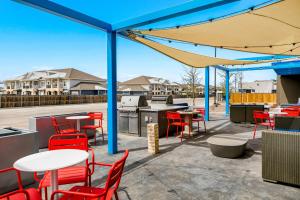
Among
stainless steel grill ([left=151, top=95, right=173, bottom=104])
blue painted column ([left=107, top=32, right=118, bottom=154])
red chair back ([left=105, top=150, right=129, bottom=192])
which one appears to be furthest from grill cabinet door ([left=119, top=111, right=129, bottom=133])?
red chair back ([left=105, top=150, right=129, bottom=192])

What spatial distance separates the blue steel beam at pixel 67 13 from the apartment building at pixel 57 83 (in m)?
41.1

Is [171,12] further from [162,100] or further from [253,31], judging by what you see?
[162,100]

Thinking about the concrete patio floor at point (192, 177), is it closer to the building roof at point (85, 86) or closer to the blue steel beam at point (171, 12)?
the blue steel beam at point (171, 12)

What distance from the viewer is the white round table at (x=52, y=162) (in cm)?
189

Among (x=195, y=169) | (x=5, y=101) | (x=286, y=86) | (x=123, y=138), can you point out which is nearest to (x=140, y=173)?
(x=195, y=169)

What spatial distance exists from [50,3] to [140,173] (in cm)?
354

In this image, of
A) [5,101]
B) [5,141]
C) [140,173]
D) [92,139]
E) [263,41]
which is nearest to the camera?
[5,141]

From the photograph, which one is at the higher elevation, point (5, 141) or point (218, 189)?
point (5, 141)

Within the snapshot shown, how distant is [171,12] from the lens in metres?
3.83

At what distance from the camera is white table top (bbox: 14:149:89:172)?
189 centimetres

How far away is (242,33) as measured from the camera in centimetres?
520

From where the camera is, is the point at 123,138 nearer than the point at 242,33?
No

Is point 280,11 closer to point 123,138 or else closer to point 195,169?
point 195,169

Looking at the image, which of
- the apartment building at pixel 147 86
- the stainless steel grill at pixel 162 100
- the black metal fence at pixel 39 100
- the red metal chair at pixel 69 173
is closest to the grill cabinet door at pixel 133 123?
the stainless steel grill at pixel 162 100
